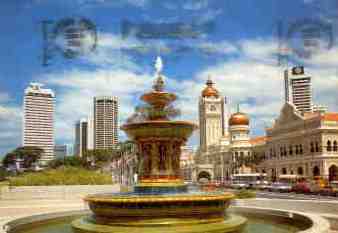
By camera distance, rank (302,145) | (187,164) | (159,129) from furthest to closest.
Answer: (187,164)
(302,145)
(159,129)

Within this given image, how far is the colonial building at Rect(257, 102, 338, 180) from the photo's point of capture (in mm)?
79062

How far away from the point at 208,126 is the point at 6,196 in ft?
393

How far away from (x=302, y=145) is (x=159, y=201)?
75590 millimetres

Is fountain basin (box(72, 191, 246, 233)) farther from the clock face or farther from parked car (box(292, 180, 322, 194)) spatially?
the clock face

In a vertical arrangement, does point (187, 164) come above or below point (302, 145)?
below

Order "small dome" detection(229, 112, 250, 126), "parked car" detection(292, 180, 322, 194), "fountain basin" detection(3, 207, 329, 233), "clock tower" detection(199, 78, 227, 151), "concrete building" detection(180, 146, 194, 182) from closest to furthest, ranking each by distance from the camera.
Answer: "fountain basin" detection(3, 207, 329, 233), "parked car" detection(292, 180, 322, 194), "small dome" detection(229, 112, 250, 126), "concrete building" detection(180, 146, 194, 182), "clock tower" detection(199, 78, 227, 151)

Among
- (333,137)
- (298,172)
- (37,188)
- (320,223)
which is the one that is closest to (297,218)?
(320,223)

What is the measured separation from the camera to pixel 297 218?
17.7 metres

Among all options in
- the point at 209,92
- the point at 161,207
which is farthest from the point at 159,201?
the point at 209,92

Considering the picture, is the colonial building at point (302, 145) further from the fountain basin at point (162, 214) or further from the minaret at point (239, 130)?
the fountain basin at point (162, 214)

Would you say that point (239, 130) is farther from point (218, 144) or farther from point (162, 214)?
point (162, 214)

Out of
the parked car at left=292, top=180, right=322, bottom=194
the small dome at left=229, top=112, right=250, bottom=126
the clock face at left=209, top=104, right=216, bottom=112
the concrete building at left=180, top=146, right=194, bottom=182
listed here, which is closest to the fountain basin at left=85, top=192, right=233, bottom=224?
the parked car at left=292, top=180, right=322, bottom=194

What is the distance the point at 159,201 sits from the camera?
49.3 feet

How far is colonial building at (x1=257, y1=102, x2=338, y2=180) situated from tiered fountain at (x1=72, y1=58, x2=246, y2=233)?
6445 centimetres
